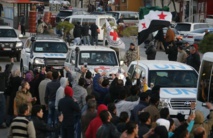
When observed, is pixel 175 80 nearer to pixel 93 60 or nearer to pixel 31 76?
pixel 31 76

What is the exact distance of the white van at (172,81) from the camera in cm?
1772

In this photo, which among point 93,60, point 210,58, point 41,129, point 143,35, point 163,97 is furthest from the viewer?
point 93,60

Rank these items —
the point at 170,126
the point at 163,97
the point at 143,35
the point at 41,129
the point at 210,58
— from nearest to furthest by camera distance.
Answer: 1. the point at 170,126
2. the point at 41,129
3. the point at 210,58
4. the point at 163,97
5. the point at 143,35

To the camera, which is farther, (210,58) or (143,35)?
(143,35)

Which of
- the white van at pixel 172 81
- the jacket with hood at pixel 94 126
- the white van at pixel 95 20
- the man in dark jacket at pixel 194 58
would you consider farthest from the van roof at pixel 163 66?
the white van at pixel 95 20

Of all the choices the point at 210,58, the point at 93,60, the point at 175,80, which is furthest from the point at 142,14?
the point at 210,58

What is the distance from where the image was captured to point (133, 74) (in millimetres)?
19938

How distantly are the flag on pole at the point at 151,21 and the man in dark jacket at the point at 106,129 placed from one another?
10.5 m

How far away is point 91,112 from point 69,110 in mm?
1168

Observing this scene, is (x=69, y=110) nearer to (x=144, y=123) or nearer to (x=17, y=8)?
(x=144, y=123)

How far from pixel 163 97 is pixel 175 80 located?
1170 millimetres

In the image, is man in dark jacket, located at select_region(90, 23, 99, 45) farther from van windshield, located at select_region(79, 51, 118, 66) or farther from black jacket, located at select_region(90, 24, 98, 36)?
van windshield, located at select_region(79, 51, 118, 66)

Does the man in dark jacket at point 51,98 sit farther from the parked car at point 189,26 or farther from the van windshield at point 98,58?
the parked car at point 189,26

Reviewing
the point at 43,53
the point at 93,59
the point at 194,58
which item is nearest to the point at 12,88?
the point at 93,59
